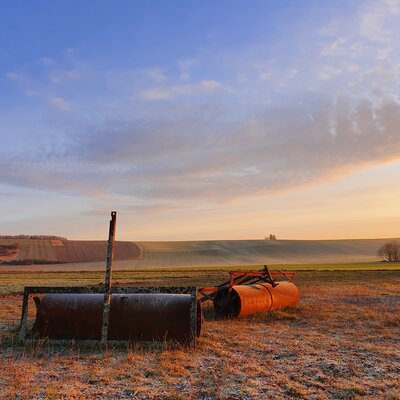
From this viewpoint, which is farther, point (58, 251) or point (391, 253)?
point (58, 251)

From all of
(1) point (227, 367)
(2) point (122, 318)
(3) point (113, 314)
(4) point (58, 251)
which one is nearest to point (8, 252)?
(4) point (58, 251)

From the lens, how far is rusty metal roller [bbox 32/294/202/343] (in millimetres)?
8688

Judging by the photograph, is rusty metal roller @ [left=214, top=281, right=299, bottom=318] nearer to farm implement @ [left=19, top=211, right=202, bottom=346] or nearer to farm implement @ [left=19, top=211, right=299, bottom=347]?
farm implement @ [left=19, top=211, right=299, bottom=347]

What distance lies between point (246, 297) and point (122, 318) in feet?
16.4

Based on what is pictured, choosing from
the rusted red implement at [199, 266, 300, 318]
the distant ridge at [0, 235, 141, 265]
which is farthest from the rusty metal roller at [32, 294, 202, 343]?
the distant ridge at [0, 235, 141, 265]

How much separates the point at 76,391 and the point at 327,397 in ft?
11.7

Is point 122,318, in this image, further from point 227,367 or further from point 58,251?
point 58,251

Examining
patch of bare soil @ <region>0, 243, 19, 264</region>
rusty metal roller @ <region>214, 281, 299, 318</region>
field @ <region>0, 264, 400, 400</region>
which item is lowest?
patch of bare soil @ <region>0, 243, 19, 264</region>

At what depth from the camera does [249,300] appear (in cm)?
1266

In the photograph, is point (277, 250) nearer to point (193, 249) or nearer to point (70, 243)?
point (193, 249)

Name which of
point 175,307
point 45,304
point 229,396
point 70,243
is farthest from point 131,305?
point 70,243

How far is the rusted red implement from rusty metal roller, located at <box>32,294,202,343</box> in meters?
3.52

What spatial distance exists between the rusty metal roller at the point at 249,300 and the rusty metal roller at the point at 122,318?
374cm

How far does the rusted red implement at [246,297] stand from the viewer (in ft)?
41.2
